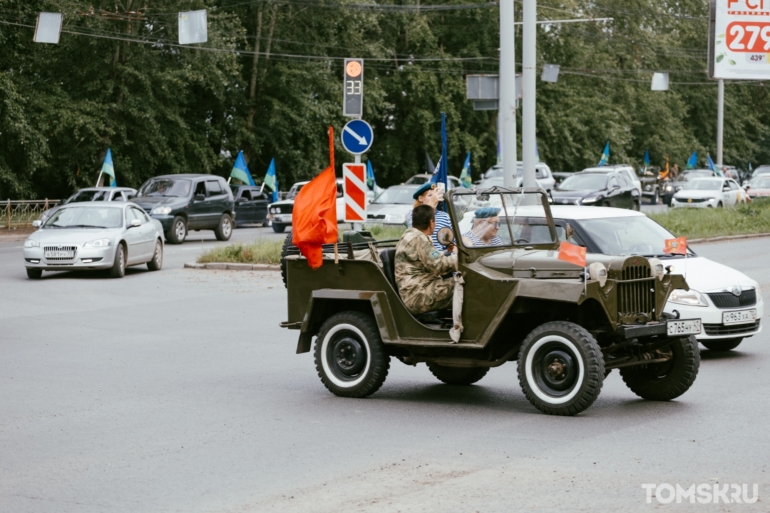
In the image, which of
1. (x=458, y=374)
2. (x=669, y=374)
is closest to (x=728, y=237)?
(x=458, y=374)

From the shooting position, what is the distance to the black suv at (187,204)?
32.5 metres

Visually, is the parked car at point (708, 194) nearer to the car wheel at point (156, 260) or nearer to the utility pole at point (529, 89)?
the utility pole at point (529, 89)

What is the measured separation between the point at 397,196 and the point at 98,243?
42.4 ft

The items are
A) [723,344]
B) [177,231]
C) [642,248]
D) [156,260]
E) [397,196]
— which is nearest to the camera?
[723,344]

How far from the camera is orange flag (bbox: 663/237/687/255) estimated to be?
38.6 feet

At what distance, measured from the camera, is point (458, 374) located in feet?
34.1

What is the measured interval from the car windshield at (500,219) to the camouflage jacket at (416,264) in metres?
0.27

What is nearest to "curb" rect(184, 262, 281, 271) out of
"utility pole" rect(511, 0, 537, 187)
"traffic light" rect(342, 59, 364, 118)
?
"traffic light" rect(342, 59, 364, 118)

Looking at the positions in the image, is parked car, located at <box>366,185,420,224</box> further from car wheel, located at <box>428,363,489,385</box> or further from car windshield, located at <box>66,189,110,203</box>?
car wheel, located at <box>428,363,489,385</box>

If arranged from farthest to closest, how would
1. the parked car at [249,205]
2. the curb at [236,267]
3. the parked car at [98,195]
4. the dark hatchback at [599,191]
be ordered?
the parked car at [249,205]
the dark hatchback at [599,191]
the parked car at [98,195]
the curb at [236,267]

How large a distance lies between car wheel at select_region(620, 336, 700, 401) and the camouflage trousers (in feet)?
5.07

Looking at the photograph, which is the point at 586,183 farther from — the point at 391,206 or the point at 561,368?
the point at 561,368

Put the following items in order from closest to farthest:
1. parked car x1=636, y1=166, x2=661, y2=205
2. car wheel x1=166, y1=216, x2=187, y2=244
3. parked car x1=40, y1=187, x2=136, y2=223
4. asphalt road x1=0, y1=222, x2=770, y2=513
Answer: asphalt road x1=0, y1=222, x2=770, y2=513 < car wheel x1=166, y1=216, x2=187, y2=244 < parked car x1=40, y1=187, x2=136, y2=223 < parked car x1=636, y1=166, x2=661, y2=205

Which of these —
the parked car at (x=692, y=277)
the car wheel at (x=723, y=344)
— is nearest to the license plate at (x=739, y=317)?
the parked car at (x=692, y=277)
